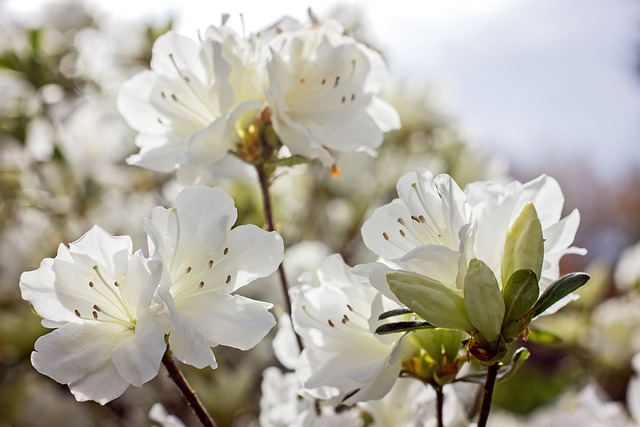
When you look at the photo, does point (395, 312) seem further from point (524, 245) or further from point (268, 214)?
point (268, 214)

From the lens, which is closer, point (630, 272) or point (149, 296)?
point (149, 296)

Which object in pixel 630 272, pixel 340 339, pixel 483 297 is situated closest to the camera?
pixel 483 297

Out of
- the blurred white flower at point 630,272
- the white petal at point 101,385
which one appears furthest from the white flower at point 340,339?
the blurred white flower at point 630,272

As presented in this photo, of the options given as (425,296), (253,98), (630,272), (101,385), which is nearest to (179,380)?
(101,385)

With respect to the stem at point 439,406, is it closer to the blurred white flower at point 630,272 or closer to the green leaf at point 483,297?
the green leaf at point 483,297

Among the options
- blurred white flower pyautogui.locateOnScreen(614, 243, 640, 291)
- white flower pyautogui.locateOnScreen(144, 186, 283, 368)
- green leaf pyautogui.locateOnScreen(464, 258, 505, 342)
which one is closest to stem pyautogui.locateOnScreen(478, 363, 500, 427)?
green leaf pyautogui.locateOnScreen(464, 258, 505, 342)

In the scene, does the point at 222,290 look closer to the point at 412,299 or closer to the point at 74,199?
the point at 412,299
